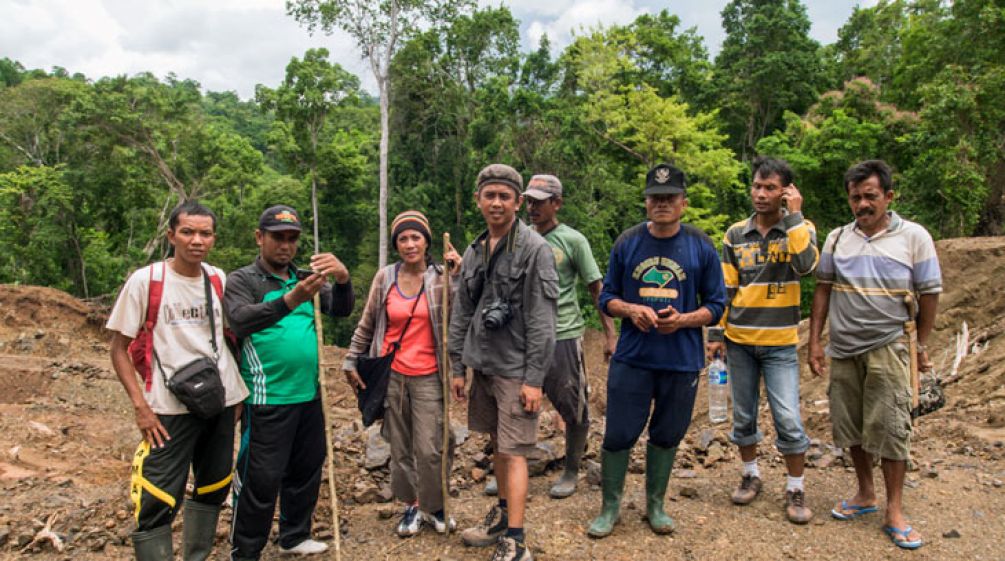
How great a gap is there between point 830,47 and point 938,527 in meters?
34.9

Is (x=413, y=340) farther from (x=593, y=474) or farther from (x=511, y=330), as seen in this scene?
(x=593, y=474)

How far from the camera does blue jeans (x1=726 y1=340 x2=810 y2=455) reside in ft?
12.4

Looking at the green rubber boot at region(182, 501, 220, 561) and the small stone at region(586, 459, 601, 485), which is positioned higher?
the green rubber boot at region(182, 501, 220, 561)

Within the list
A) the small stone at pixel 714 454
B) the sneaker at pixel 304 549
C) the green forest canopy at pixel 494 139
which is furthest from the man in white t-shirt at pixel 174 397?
the green forest canopy at pixel 494 139

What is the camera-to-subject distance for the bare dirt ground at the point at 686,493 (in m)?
3.52

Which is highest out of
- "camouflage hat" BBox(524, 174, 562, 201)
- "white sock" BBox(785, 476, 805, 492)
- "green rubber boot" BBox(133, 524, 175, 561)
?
"camouflage hat" BBox(524, 174, 562, 201)

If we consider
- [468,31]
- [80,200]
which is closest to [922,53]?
[468,31]

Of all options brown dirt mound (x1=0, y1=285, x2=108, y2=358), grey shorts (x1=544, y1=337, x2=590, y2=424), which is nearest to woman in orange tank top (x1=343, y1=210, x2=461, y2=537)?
grey shorts (x1=544, y1=337, x2=590, y2=424)

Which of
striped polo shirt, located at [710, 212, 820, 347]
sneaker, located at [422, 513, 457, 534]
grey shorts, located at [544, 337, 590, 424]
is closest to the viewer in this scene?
striped polo shirt, located at [710, 212, 820, 347]

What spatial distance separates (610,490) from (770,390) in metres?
1.22

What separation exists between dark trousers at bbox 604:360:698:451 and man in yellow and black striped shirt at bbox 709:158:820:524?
0.62 metres

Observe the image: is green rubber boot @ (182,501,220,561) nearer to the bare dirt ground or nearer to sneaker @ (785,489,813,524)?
the bare dirt ground

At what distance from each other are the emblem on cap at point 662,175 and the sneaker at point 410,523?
253 centimetres

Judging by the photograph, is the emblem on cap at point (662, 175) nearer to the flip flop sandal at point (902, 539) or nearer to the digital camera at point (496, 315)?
the digital camera at point (496, 315)
